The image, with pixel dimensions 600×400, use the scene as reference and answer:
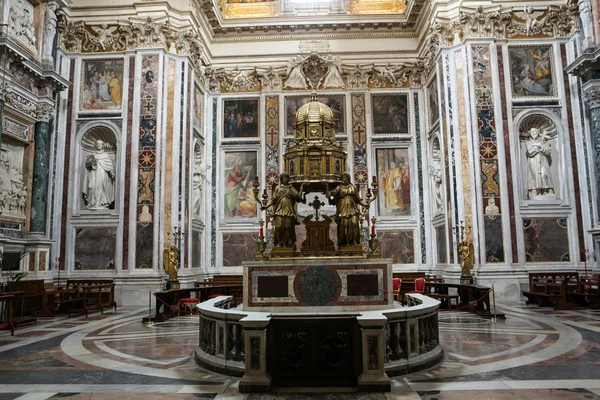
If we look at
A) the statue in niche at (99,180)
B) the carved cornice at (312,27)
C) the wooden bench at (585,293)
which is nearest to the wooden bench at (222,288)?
the statue in niche at (99,180)

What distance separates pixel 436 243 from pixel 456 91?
622 cm

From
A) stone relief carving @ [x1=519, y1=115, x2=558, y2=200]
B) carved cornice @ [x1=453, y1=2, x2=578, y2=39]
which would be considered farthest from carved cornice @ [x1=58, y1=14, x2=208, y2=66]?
stone relief carving @ [x1=519, y1=115, x2=558, y2=200]

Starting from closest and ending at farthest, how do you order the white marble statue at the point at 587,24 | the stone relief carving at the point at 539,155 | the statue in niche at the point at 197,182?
1. the white marble statue at the point at 587,24
2. the stone relief carving at the point at 539,155
3. the statue in niche at the point at 197,182

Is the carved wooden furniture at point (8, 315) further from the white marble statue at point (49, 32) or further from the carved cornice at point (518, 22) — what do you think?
the carved cornice at point (518, 22)

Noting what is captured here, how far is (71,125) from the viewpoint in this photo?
704 inches

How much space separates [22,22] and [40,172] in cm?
475

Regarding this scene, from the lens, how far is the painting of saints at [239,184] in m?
21.4

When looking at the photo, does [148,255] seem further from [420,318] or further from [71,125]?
[420,318]

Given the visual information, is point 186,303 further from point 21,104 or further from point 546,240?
point 546,240

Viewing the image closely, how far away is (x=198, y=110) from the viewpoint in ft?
67.3

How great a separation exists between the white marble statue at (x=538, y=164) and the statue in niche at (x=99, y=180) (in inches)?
605

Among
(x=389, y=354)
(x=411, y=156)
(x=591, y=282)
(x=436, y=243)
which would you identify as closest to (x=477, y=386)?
(x=389, y=354)

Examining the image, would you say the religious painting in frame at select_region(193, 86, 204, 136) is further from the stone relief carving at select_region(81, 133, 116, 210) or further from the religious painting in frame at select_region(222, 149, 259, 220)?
the stone relief carving at select_region(81, 133, 116, 210)

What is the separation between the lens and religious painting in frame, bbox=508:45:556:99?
695 inches
